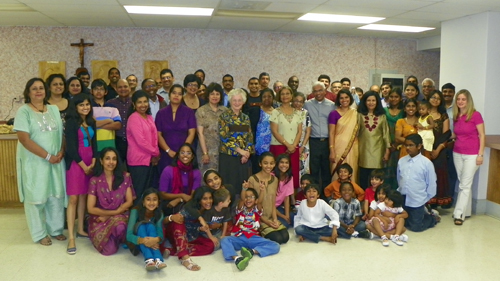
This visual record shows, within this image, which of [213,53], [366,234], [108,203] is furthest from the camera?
[213,53]

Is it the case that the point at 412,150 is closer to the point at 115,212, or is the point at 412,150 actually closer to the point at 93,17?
the point at 115,212

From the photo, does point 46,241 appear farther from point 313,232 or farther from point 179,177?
point 313,232

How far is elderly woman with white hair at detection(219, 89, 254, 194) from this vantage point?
4.23 metres

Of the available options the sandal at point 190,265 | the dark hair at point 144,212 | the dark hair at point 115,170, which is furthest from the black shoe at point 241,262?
the dark hair at point 115,170

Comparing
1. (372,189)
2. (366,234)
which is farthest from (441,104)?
(366,234)

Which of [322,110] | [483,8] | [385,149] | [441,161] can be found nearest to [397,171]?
[385,149]

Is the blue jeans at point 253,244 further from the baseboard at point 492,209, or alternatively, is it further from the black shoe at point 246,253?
the baseboard at point 492,209

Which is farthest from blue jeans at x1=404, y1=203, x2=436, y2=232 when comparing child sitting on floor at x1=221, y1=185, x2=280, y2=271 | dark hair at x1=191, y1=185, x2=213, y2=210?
dark hair at x1=191, y1=185, x2=213, y2=210

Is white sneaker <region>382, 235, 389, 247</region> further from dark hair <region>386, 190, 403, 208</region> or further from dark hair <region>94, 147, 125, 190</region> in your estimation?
dark hair <region>94, 147, 125, 190</region>

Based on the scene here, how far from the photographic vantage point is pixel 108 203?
3729mm

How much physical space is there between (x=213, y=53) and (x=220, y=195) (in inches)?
166

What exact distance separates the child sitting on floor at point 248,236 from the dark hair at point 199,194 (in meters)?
0.34

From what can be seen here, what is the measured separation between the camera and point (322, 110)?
4.82 metres

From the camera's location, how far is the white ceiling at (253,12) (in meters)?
4.93
